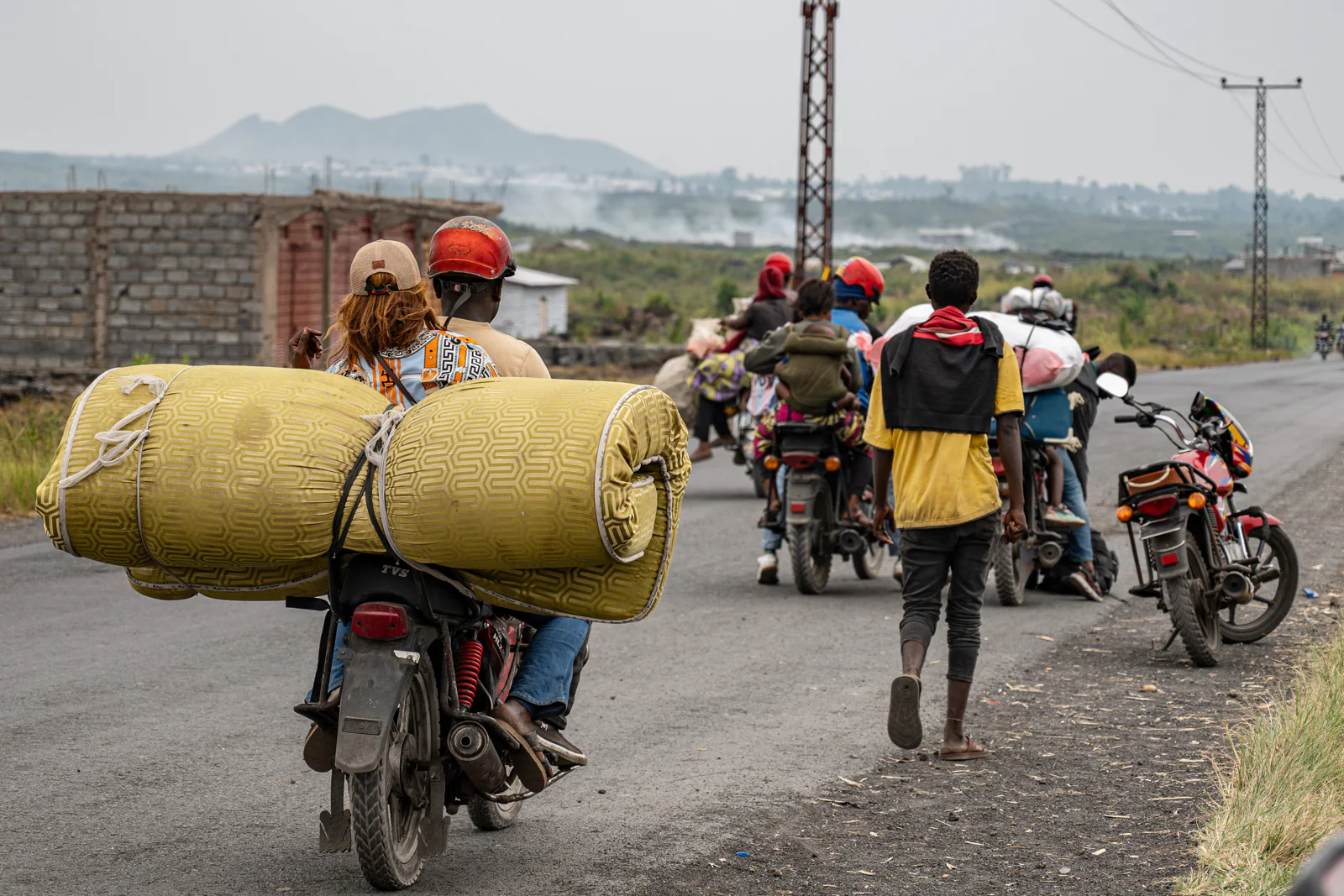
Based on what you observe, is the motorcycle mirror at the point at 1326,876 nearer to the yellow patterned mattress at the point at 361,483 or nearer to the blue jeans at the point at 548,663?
the yellow patterned mattress at the point at 361,483

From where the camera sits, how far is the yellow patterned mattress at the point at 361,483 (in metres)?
3.98

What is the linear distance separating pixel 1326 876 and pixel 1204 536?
21.9ft

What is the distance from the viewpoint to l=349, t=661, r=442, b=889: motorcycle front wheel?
418 centimetres

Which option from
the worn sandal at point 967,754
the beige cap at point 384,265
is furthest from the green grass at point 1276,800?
the beige cap at point 384,265

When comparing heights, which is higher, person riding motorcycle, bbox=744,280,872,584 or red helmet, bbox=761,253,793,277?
red helmet, bbox=761,253,793,277

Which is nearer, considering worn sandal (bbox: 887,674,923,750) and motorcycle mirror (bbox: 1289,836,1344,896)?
motorcycle mirror (bbox: 1289,836,1344,896)

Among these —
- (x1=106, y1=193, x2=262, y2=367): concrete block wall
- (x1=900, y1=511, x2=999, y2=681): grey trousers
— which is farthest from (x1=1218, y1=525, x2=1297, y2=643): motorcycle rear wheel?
(x1=106, y1=193, x2=262, y2=367): concrete block wall

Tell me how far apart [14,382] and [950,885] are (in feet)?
80.7

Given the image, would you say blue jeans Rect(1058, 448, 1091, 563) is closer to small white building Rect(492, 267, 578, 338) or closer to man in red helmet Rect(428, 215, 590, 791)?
man in red helmet Rect(428, 215, 590, 791)

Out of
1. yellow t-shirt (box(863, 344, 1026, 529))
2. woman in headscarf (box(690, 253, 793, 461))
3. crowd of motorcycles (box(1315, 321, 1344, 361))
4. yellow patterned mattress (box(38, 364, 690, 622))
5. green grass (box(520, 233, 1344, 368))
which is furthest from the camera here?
green grass (box(520, 233, 1344, 368))

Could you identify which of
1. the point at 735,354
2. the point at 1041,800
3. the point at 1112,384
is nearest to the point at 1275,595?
the point at 1112,384

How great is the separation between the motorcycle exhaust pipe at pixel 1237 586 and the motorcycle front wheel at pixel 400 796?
4732mm

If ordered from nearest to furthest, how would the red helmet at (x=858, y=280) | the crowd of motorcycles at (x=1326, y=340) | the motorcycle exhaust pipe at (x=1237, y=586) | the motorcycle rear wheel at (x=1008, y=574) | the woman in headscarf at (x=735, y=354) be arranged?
the motorcycle exhaust pipe at (x=1237, y=586)
the motorcycle rear wheel at (x=1008, y=574)
the red helmet at (x=858, y=280)
the woman in headscarf at (x=735, y=354)
the crowd of motorcycles at (x=1326, y=340)

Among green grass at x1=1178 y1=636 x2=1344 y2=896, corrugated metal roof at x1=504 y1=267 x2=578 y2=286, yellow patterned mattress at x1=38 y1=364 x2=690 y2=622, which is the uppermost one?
corrugated metal roof at x1=504 y1=267 x2=578 y2=286
